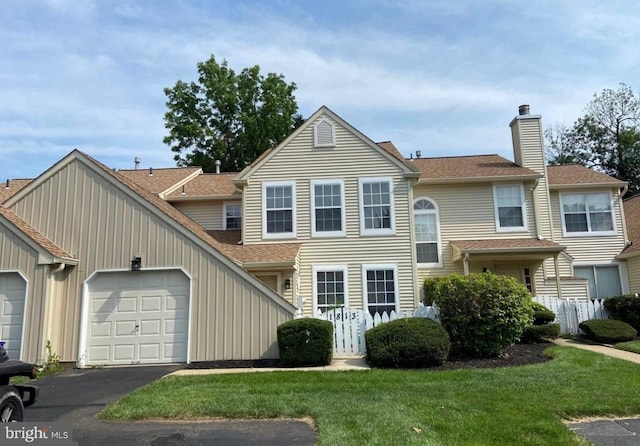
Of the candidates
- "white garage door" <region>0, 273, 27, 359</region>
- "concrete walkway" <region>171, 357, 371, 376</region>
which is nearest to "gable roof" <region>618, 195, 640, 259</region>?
"concrete walkway" <region>171, 357, 371, 376</region>

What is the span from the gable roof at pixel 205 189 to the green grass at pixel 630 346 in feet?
43.8

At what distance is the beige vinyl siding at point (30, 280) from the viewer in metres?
11.1

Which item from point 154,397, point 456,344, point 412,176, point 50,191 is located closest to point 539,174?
point 412,176

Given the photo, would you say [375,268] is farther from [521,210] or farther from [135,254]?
[135,254]

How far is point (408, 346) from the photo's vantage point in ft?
33.8

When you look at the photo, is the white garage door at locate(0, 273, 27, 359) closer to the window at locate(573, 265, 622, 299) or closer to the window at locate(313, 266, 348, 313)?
the window at locate(313, 266, 348, 313)

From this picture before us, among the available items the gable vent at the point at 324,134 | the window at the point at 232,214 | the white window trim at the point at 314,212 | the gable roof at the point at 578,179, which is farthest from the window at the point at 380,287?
the gable roof at the point at 578,179

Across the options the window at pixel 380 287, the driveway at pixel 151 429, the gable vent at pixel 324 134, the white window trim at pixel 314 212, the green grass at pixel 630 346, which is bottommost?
the driveway at pixel 151 429

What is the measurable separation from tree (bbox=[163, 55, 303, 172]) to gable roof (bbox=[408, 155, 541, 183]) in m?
18.8

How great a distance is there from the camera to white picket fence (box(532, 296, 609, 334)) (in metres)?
15.1

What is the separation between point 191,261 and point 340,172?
639 cm

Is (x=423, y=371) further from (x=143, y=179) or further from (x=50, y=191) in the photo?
(x=143, y=179)

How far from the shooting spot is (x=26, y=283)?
11.4 m

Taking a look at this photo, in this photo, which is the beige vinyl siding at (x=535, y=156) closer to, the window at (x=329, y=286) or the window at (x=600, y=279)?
the window at (x=600, y=279)
